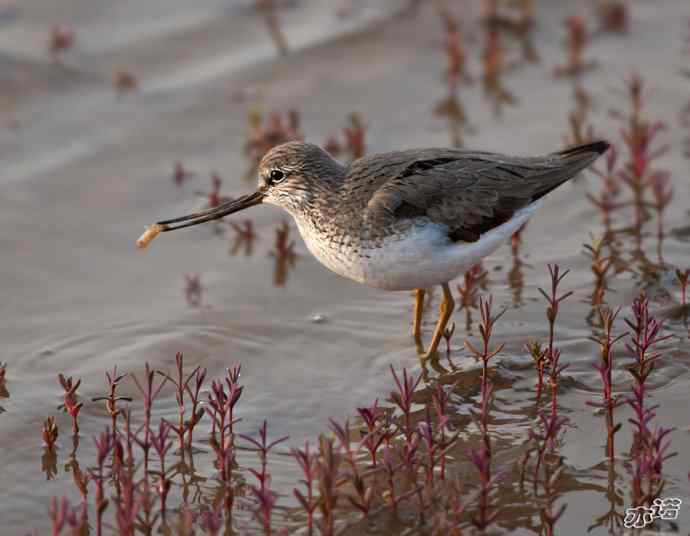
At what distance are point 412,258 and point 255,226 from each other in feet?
9.39

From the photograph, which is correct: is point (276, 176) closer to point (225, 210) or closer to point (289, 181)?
point (289, 181)

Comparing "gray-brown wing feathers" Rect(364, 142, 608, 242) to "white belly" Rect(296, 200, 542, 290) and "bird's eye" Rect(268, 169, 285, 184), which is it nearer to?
"white belly" Rect(296, 200, 542, 290)

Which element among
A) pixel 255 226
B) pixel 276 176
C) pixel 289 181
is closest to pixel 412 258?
pixel 289 181

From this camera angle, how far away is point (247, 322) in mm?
8016

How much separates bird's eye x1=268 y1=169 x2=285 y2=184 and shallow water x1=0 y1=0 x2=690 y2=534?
3.44ft

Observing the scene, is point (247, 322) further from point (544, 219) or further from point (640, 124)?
point (640, 124)

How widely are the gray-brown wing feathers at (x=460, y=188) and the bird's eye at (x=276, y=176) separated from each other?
71 centimetres

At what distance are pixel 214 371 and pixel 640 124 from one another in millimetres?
4856

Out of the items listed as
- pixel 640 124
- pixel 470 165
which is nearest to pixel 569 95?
pixel 640 124

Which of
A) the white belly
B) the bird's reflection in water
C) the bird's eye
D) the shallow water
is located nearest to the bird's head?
the bird's eye

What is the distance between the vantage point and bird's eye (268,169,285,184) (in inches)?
300

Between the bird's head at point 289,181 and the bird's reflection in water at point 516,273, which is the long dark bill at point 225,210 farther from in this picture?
the bird's reflection in water at point 516,273

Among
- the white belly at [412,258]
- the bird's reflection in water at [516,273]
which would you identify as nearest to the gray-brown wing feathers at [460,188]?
the white belly at [412,258]

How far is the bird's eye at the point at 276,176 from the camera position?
7625mm
